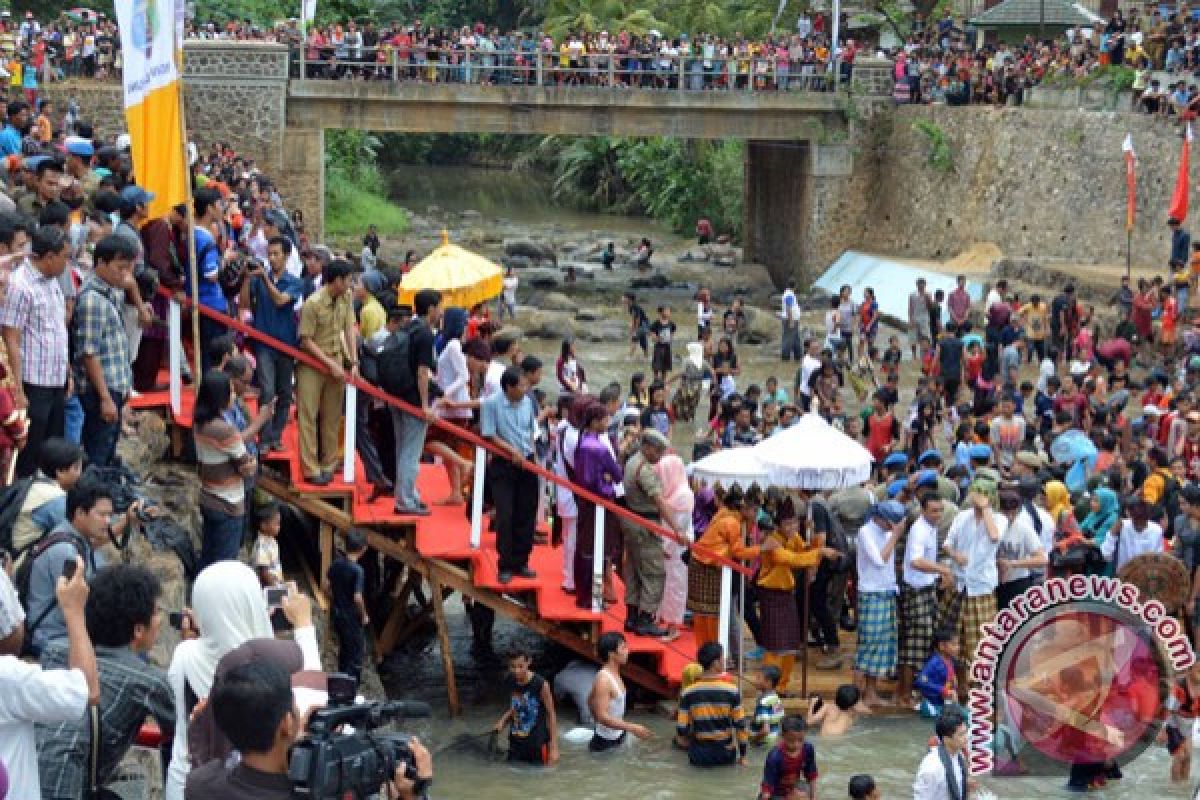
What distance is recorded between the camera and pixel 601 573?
41.9 feet

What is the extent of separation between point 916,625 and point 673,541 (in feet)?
5.64

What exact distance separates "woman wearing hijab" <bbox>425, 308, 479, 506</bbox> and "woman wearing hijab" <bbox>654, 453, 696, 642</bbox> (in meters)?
1.42

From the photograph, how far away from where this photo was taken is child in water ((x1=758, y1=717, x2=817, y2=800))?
1054cm

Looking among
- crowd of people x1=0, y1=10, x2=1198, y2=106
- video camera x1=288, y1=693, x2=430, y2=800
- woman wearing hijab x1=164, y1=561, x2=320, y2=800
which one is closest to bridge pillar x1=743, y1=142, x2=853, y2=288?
crowd of people x1=0, y1=10, x2=1198, y2=106

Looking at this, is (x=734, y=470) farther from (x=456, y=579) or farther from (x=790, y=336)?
(x=790, y=336)

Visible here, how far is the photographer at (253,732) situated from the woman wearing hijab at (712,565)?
7.38m

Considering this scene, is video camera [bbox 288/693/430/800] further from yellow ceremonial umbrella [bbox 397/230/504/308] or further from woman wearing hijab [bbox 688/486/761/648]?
yellow ceremonial umbrella [bbox 397/230/504/308]

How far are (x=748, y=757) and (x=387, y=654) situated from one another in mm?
3468

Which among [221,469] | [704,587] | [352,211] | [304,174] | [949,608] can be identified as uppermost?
[221,469]

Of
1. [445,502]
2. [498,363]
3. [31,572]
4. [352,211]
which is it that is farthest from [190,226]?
[352,211]

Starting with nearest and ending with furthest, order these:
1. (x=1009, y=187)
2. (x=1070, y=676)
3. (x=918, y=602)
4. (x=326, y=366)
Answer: (x=1070, y=676), (x=326, y=366), (x=918, y=602), (x=1009, y=187)

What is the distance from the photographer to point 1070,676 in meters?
10.9

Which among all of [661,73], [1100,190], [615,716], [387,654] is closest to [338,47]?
[661,73]

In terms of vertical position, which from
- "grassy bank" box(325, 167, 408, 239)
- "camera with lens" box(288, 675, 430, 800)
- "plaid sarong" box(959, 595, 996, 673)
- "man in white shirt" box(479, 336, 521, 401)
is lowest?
"grassy bank" box(325, 167, 408, 239)
